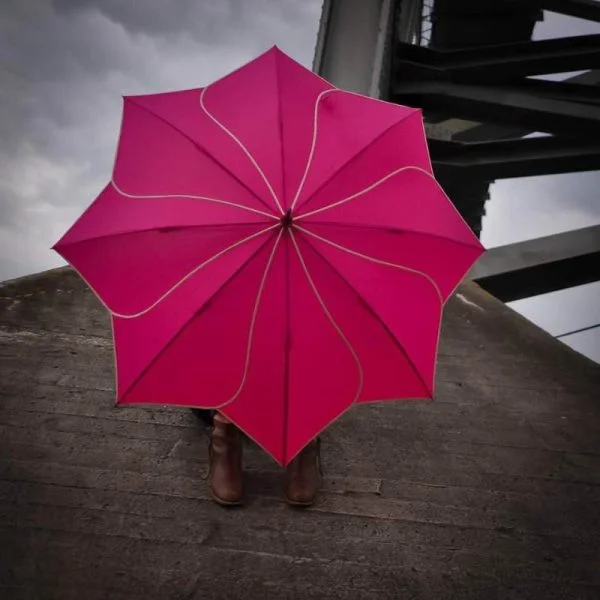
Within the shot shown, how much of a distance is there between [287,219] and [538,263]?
5.01 meters

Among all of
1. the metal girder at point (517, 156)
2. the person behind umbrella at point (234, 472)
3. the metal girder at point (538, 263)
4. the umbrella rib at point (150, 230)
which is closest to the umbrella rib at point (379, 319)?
the umbrella rib at point (150, 230)

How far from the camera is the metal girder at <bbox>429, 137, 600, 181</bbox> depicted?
6.19 metres

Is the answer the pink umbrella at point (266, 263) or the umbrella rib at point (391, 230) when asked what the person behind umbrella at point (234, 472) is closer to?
the pink umbrella at point (266, 263)

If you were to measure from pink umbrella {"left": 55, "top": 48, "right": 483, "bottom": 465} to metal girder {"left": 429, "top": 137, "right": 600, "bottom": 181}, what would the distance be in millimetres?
4901

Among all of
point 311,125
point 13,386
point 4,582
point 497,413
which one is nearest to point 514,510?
point 497,413

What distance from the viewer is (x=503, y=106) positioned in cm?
635

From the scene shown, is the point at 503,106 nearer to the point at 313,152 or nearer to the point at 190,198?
the point at 313,152

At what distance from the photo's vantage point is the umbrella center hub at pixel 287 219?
4.50ft

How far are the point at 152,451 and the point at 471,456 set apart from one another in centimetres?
154

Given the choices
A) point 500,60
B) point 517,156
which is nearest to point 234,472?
point 517,156

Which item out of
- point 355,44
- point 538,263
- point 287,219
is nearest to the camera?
point 287,219

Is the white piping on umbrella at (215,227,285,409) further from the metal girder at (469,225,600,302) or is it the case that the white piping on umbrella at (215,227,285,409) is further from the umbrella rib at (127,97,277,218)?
the metal girder at (469,225,600,302)

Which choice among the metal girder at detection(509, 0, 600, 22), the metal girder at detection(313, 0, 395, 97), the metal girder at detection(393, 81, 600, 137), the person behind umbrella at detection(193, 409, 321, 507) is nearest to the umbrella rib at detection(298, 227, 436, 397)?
the person behind umbrella at detection(193, 409, 321, 507)

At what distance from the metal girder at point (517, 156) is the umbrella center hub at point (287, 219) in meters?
5.16
